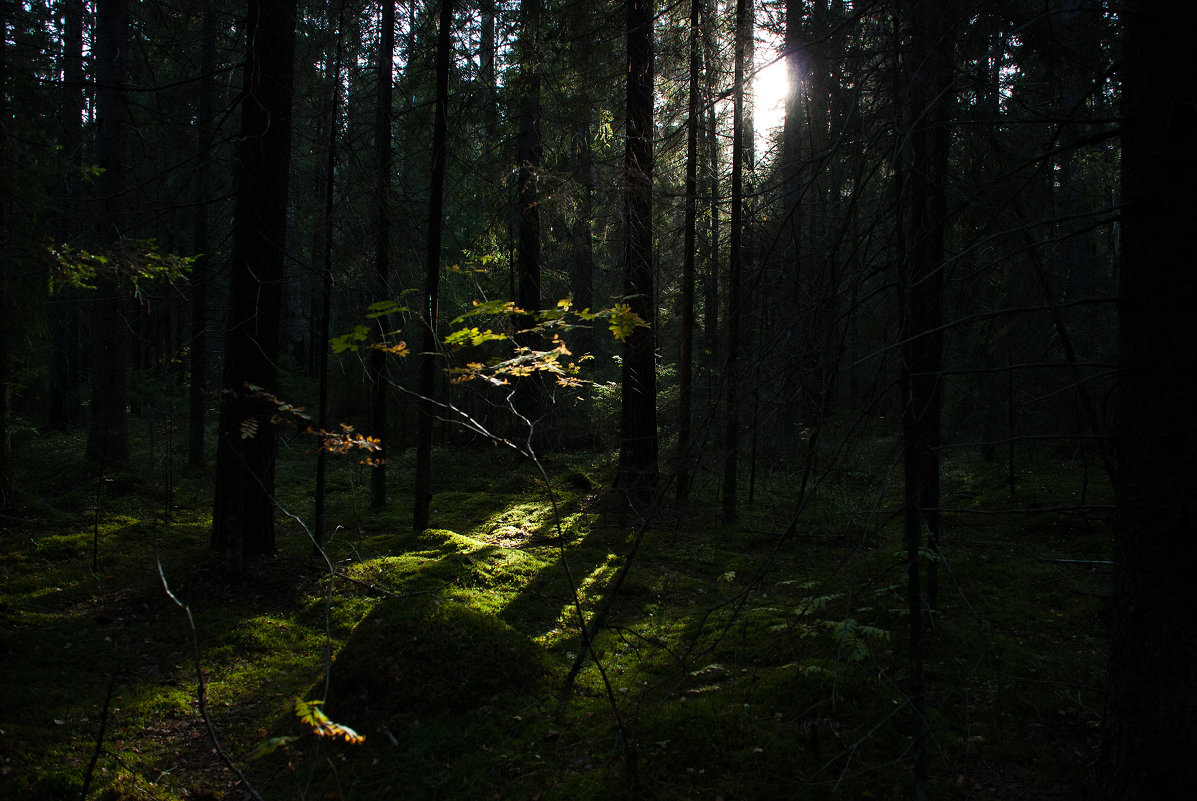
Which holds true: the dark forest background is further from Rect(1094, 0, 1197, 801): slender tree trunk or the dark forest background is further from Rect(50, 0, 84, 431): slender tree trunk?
Rect(50, 0, 84, 431): slender tree trunk

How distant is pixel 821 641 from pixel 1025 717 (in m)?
1.19

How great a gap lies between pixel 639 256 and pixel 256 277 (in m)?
4.30

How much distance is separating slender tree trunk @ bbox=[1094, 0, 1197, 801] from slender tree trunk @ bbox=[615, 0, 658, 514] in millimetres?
4879

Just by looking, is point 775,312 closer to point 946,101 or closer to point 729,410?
point 729,410

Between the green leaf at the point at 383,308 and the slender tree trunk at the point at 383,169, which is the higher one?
the slender tree trunk at the point at 383,169

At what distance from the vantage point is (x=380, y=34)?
33.5 feet

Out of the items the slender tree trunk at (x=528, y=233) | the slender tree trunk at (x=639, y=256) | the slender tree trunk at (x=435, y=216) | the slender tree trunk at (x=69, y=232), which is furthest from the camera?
the slender tree trunk at (x=69, y=232)

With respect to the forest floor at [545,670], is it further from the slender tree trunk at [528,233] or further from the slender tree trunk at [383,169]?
the slender tree trunk at [528,233]

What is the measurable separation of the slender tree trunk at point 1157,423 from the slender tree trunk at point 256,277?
611 cm

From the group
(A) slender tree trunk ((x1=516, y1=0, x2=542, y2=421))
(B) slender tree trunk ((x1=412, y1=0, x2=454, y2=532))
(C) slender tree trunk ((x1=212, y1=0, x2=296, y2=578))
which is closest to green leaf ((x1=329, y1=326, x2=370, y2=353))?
(C) slender tree trunk ((x1=212, y1=0, x2=296, y2=578))

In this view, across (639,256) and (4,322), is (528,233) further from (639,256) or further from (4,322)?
(4,322)

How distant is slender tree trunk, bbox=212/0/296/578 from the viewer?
5887 millimetres

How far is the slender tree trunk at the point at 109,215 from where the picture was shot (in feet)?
33.2

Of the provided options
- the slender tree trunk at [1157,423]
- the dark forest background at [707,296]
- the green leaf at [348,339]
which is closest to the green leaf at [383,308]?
the green leaf at [348,339]
